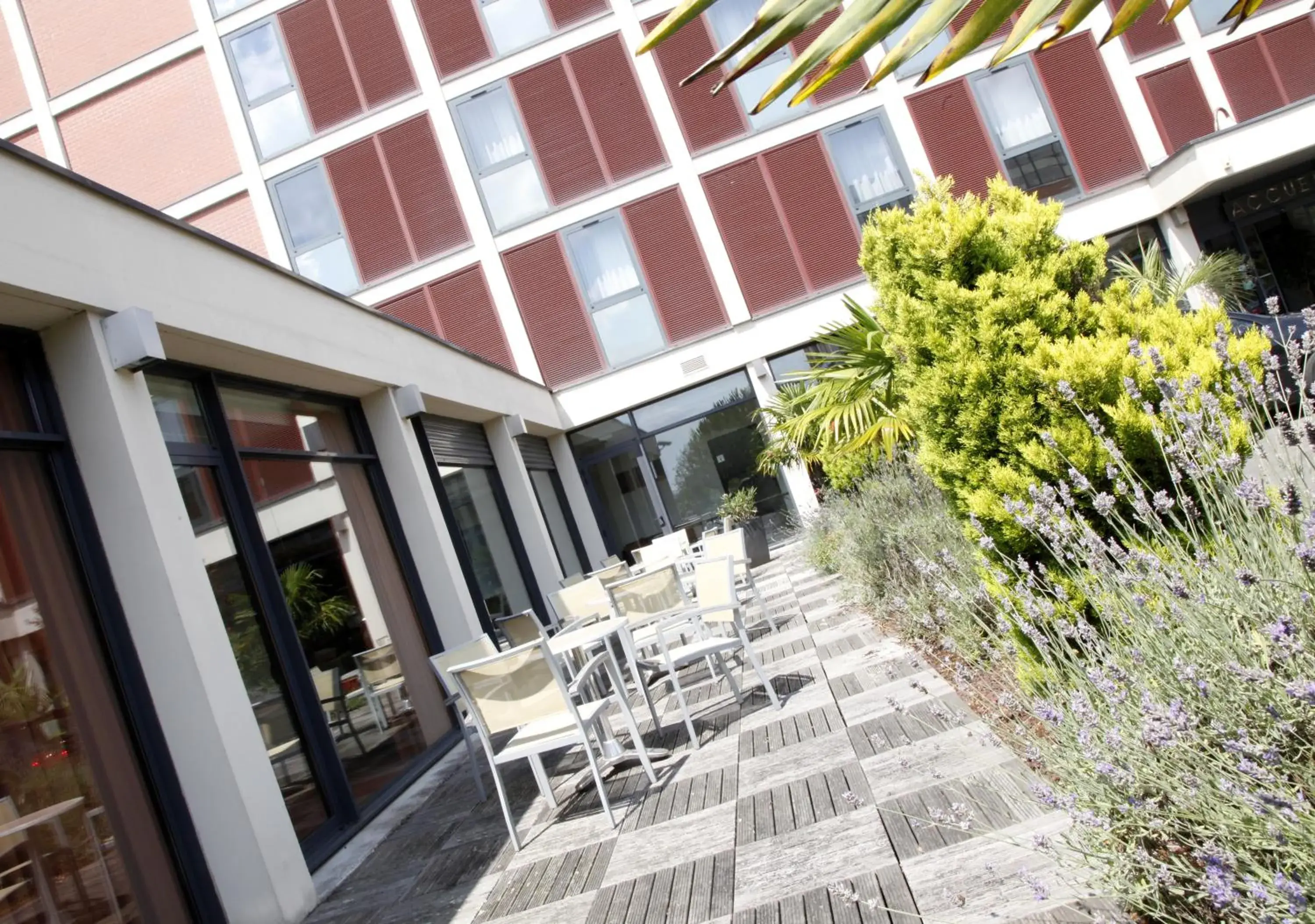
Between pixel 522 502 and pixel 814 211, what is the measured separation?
6639 mm

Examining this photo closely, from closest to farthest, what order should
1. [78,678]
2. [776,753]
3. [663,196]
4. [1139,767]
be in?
[1139,767], [78,678], [776,753], [663,196]

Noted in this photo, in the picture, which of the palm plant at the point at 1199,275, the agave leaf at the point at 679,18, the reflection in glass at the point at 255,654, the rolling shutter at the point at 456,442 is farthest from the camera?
the palm plant at the point at 1199,275

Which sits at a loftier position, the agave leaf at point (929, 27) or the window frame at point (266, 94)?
the window frame at point (266, 94)

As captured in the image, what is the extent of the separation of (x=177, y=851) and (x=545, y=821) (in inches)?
59.9

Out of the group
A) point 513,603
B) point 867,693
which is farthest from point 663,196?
point 867,693

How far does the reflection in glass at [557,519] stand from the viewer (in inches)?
535

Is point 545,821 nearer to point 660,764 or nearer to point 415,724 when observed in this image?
point 660,764

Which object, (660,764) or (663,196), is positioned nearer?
(660,764)

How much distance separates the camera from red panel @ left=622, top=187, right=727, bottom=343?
15.1 m

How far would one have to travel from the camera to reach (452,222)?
604 inches

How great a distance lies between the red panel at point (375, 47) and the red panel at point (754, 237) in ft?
16.6

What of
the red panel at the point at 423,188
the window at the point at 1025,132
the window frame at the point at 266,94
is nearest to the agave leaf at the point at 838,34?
the red panel at the point at 423,188

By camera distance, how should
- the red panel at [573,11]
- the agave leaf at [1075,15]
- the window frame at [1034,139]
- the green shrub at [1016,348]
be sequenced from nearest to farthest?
1. the agave leaf at [1075,15]
2. the green shrub at [1016,348]
3. the window frame at [1034,139]
4. the red panel at [573,11]

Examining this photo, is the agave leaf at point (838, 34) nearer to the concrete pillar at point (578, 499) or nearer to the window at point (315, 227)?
the concrete pillar at point (578, 499)
